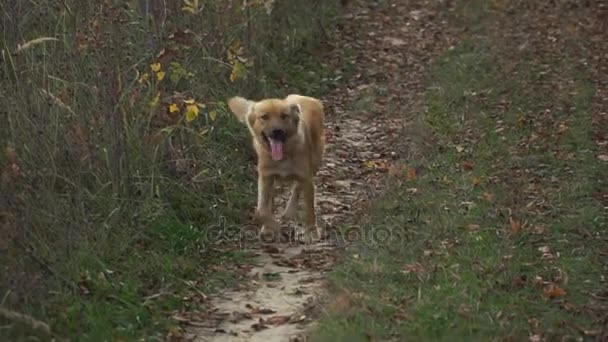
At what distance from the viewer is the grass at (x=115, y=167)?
7.61 m

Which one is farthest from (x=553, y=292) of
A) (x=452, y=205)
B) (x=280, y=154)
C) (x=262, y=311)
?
(x=280, y=154)

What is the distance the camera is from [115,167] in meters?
9.15

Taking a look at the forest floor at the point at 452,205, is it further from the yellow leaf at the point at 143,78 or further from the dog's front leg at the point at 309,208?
the yellow leaf at the point at 143,78

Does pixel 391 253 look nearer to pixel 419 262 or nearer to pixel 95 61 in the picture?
pixel 419 262

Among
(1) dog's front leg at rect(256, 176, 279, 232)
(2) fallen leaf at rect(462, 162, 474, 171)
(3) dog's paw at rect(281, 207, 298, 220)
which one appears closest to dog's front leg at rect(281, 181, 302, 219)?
(3) dog's paw at rect(281, 207, 298, 220)

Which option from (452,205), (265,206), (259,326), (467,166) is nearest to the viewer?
(259,326)

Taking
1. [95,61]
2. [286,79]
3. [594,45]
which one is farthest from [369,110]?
[95,61]

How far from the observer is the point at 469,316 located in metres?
7.38

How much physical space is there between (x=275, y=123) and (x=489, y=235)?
6.89 ft

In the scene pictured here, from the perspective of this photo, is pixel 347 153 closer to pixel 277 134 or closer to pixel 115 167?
pixel 277 134

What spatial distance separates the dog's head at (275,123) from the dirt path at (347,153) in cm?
91

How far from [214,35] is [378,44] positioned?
676cm

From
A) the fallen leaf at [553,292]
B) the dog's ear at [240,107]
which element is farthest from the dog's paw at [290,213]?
the fallen leaf at [553,292]

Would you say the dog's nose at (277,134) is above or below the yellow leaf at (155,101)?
below
